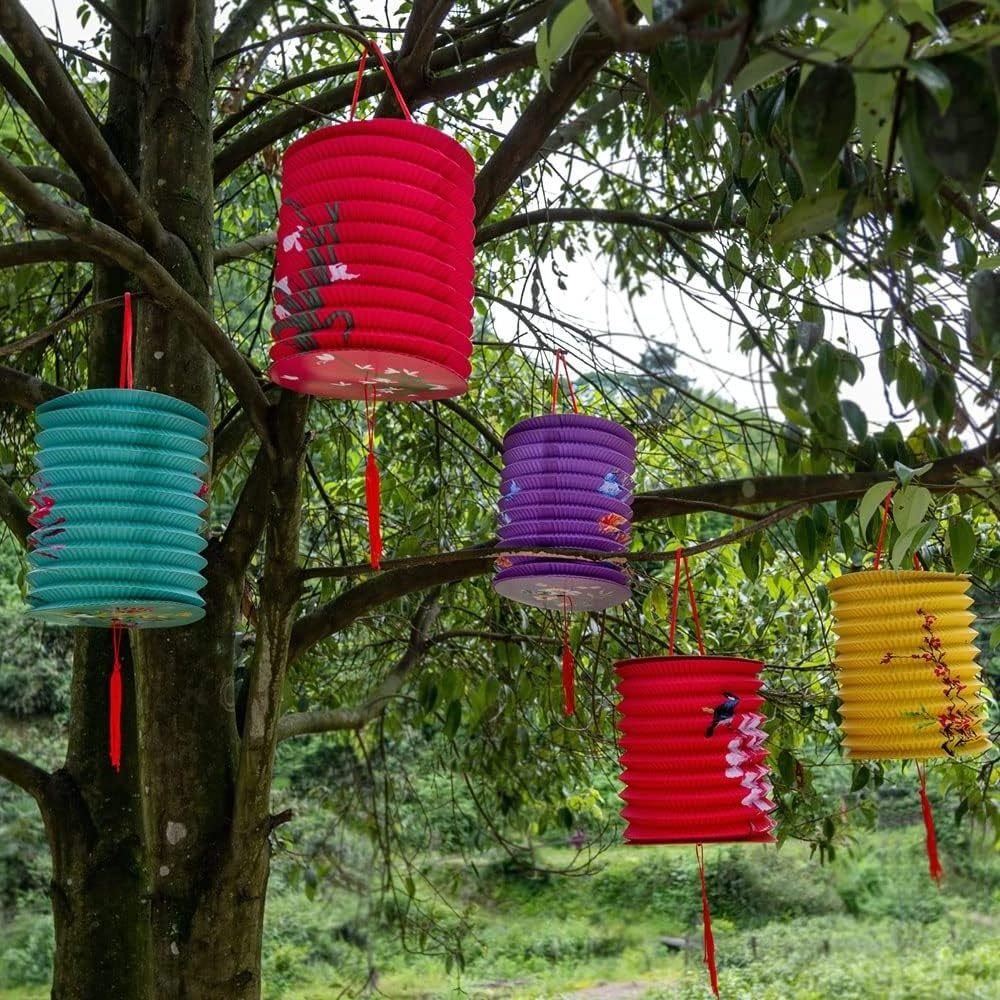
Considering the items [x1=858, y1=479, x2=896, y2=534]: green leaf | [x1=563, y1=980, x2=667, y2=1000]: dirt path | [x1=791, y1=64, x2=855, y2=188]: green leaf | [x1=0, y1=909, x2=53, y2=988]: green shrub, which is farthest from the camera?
[x1=563, y1=980, x2=667, y2=1000]: dirt path

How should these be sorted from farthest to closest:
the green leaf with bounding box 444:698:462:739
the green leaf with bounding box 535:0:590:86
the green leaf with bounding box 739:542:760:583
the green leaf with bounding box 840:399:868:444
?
the green leaf with bounding box 444:698:462:739, the green leaf with bounding box 739:542:760:583, the green leaf with bounding box 840:399:868:444, the green leaf with bounding box 535:0:590:86

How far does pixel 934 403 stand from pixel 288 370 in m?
0.66

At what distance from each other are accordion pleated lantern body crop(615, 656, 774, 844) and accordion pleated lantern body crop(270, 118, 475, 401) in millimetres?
509

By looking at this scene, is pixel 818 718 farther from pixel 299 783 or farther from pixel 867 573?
pixel 299 783

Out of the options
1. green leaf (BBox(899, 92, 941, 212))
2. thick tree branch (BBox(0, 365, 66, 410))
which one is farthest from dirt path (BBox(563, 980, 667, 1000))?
green leaf (BBox(899, 92, 941, 212))

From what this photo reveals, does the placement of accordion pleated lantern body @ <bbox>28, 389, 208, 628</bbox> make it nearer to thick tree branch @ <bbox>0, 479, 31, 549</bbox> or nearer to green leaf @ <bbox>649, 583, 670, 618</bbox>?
thick tree branch @ <bbox>0, 479, 31, 549</bbox>

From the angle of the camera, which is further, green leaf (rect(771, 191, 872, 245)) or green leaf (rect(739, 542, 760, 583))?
green leaf (rect(739, 542, 760, 583))

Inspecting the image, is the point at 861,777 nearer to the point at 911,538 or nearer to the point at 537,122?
the point at 911,538

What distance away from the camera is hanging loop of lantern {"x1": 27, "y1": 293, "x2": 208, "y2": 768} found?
1.33 meters

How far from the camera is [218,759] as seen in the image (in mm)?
1769

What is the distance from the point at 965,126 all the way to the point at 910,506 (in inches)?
24.2

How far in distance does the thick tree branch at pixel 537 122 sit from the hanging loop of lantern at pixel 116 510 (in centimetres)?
55

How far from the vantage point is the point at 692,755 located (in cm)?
156

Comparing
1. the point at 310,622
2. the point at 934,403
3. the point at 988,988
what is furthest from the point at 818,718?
the point at 988,988
